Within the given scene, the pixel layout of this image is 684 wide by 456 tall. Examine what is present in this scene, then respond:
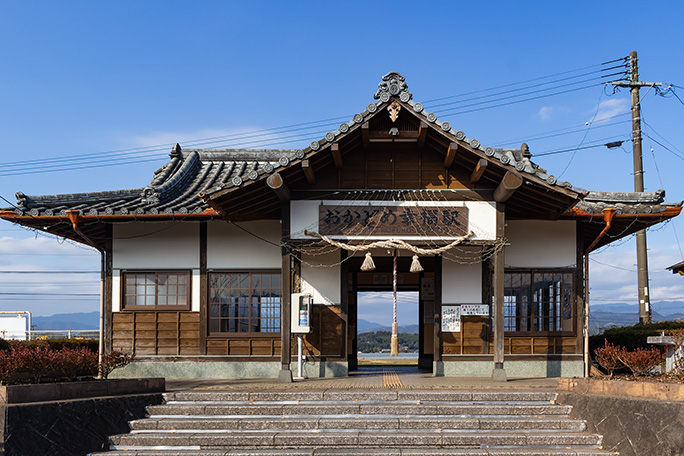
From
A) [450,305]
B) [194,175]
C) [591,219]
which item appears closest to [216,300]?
[194,175]

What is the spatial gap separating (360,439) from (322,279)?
5229 mm

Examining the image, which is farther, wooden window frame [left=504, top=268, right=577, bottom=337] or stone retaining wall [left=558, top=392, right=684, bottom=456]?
wooden window frame [left=504, top=268, right=577, bottom=337]

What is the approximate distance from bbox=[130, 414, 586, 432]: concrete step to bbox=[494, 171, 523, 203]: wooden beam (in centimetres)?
424

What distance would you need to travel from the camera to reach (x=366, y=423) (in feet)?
29.9

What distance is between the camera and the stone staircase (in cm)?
869

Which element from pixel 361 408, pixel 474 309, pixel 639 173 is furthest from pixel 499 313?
pixel 639 173

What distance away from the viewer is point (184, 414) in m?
9.78

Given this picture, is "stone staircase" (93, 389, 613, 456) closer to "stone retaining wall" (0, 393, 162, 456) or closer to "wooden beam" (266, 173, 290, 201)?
"stone retaining wall" (0, 393, 162, 456)

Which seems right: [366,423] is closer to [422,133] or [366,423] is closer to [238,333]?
[238,333]

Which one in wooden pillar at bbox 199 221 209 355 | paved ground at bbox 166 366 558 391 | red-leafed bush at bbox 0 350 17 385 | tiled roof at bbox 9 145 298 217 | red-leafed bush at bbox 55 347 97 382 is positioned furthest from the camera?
wooden pillar at bbox 199 221 209 355

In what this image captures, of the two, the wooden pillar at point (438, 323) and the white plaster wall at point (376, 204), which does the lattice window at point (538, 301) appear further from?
the white plaster wall at point (376, 204)

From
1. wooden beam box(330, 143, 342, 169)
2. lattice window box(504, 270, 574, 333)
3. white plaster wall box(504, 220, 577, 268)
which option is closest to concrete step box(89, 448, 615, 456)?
Result: lattice window box(504, 270, 574, 333)

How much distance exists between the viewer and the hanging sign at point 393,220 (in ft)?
40.8

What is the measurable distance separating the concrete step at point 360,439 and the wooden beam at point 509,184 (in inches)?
179
